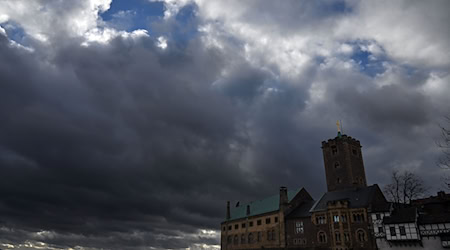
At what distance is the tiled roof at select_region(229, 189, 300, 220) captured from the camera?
3816 inches

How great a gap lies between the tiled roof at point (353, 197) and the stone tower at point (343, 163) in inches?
504

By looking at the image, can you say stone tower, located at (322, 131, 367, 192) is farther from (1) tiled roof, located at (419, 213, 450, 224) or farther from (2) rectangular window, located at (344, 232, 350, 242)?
(1) tiled roof, located at (419, 213, 450, 224)

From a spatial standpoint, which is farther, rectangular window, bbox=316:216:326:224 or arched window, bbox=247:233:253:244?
arched window, bbox=247:233:253:244

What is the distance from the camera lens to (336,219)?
75000 millimetres

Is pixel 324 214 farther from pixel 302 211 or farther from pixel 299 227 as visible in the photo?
pixel 302 211

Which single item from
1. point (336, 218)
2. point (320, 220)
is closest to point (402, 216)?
point (336, 218)

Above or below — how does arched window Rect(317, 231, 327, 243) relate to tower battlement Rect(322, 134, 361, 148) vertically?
below

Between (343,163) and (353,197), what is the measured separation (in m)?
21.8

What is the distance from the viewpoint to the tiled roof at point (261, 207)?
96.9m

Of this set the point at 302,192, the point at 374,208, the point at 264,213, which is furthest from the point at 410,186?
the point at 264,213

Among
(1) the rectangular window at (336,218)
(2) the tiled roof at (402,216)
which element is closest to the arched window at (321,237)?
(1) the rectangular window at (336,218)

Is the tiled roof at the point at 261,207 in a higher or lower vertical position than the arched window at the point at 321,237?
higher

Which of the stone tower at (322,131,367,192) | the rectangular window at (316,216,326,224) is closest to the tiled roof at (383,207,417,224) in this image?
the rectangular window at (316,216,326,224)

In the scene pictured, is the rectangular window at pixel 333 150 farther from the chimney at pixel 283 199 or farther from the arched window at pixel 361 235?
the arched window at pixel 361 235
